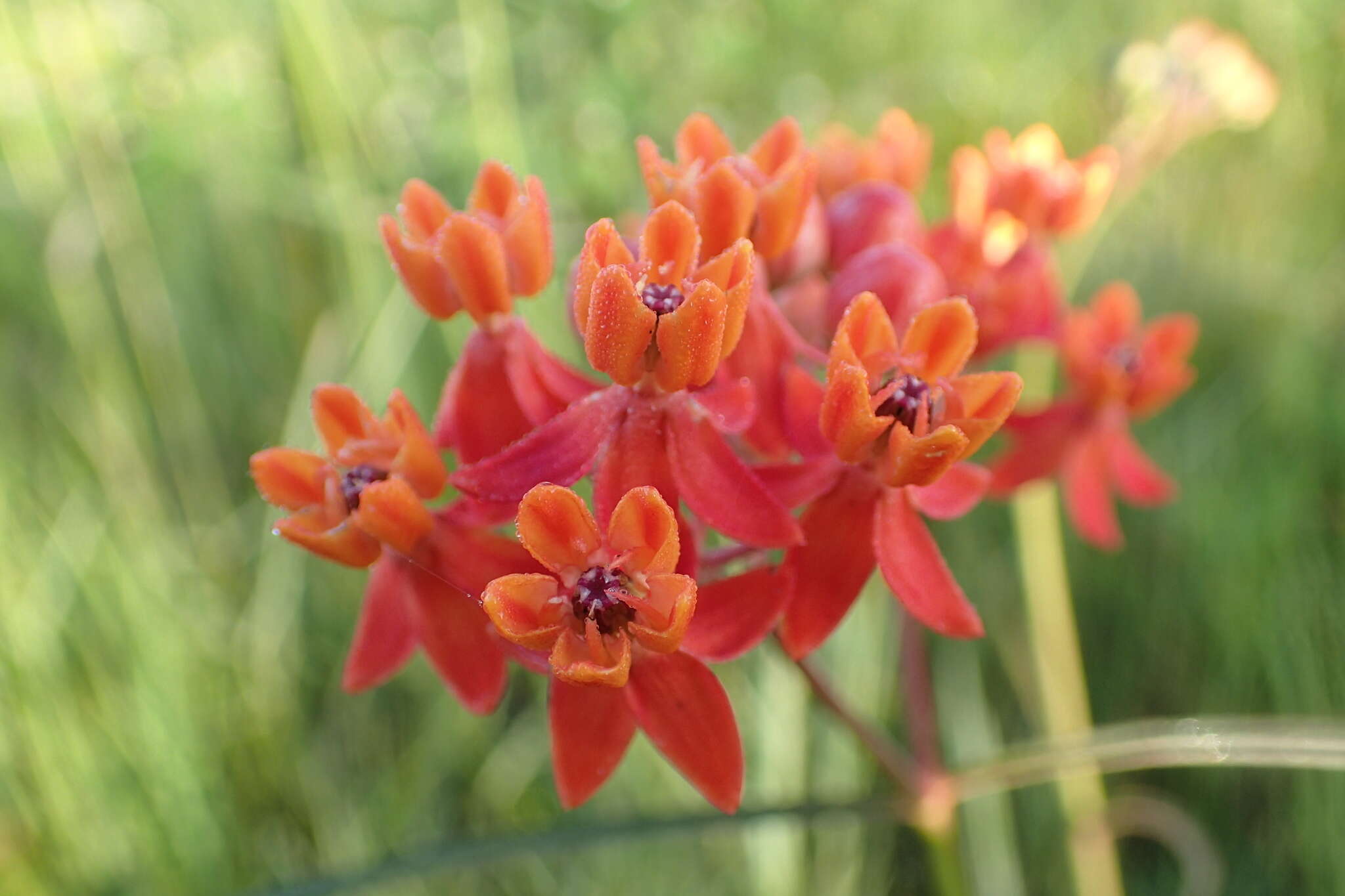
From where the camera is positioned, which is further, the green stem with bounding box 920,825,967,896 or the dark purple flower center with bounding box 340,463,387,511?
the green stem with bounding box 920,825,967,896

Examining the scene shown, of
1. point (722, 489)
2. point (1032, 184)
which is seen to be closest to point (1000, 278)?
point (1032, 184)

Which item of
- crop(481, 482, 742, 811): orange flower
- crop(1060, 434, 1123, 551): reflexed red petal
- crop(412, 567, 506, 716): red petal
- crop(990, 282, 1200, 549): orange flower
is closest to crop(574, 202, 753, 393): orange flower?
crop(481, 482, 742, 811): orange flower

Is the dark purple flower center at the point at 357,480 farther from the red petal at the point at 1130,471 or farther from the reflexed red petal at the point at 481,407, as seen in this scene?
the red petal at the point at 1130,471

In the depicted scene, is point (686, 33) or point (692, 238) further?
point (686, 33)

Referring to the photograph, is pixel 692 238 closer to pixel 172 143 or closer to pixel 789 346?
pixel 789 346

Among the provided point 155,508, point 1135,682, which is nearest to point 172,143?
point 155,508

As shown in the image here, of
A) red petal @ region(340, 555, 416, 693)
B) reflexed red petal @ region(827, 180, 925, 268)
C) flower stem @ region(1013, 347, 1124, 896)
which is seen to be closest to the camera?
red petal @ region(340, 555, 416, 693)

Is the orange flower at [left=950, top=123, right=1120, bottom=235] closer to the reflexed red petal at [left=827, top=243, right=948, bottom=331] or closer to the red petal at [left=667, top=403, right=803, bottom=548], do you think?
the reflexed red petal at [left=827, top=243, right=948, bottom=331]

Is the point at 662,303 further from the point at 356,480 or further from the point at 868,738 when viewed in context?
the point at 868,738
